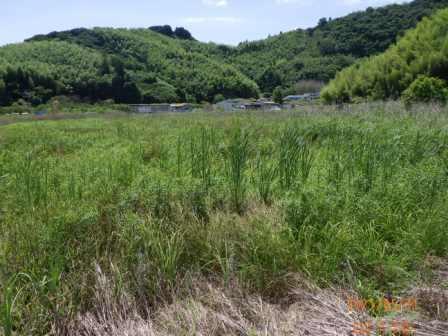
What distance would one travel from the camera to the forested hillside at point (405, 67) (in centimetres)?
1869

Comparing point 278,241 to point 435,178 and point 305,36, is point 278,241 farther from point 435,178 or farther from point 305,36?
point 305,36

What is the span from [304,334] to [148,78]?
70802 millimetres

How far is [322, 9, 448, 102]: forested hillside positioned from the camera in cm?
1869

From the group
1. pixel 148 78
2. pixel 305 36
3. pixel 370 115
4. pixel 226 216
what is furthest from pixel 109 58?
pixel 226 216

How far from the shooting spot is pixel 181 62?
84.2m

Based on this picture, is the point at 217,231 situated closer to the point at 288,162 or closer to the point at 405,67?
the point at 288,162

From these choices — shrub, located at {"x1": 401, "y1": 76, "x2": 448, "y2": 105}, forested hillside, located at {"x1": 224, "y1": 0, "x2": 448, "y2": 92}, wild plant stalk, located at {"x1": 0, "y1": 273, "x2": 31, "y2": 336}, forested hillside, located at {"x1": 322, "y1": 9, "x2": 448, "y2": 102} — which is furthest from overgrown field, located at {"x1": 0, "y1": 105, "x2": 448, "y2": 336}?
forested hillside, located at {"x1": 224, "y1": 0, "x2": 448, "y2": 92}

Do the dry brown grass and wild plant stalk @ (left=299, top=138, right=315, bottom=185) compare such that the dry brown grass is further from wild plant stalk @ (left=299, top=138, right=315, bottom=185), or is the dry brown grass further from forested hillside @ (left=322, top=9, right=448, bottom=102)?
forested hillside @ (left=322, top=9, right=448, bottom=102)

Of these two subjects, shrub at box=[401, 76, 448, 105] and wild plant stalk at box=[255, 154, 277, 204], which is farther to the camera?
shrub at box=[401, 76, 448, 105]

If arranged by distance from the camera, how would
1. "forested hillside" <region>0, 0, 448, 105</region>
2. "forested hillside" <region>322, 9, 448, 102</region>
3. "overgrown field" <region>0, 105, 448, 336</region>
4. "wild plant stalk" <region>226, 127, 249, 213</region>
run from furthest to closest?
"forested hillside" <region>0, 0, 448, 105</region> → "forested hillside" <region>322, 9, 448, 102</region> → "wild plant stalk" <region>226, 127, 249, 213</region> → "overgrown field" <region>0, 105, 448, 336</region>

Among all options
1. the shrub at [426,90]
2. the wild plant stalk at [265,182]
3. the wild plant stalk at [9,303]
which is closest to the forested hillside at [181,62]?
the shrub at [426,90]

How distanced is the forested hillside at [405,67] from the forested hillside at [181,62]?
77.1ft

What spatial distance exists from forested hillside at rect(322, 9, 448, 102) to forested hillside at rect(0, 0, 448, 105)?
23.5 meters

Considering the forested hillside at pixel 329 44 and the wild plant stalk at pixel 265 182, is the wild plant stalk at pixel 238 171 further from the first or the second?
the forested hillside at pixel 329 44
